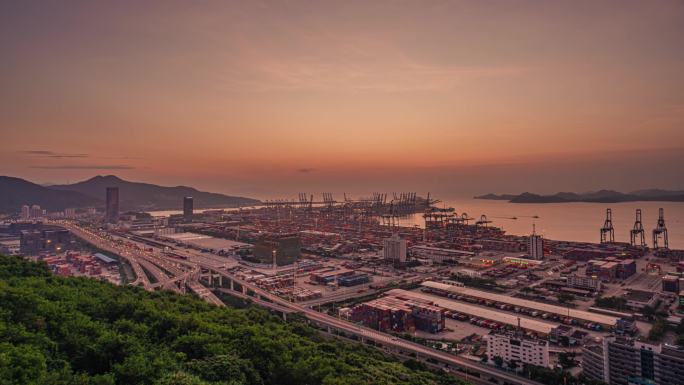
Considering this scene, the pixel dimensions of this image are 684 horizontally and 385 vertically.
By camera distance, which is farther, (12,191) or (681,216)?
(12,191)

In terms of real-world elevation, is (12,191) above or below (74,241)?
above

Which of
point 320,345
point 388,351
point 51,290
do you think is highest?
point 51,290

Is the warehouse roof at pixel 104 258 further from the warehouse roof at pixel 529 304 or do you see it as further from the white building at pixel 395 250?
the warehouse roof at pixel 529 304

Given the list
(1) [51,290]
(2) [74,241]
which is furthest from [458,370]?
(2) [74,241]

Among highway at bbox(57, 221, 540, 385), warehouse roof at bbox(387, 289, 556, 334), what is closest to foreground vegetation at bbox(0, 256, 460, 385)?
highway at bbox(57, 221, 540, 385)

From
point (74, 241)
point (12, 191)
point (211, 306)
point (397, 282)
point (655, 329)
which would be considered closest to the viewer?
point (211, 306)

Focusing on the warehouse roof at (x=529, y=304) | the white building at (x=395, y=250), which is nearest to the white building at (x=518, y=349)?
the warehouse roof at (x=529, y=304)

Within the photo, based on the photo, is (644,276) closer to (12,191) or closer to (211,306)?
(211,306)

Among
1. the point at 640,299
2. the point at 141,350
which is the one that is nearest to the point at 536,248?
the point at 640,299
